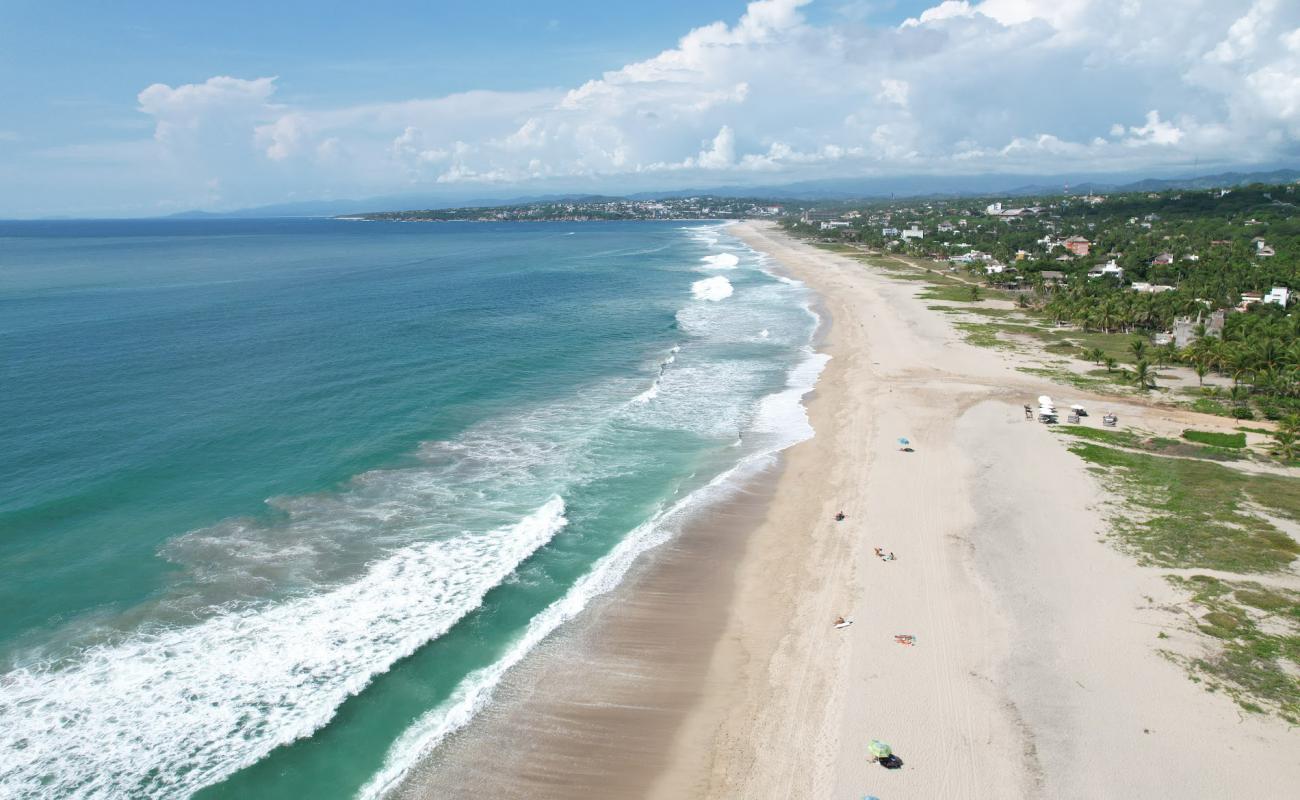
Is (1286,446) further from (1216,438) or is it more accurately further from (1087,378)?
(1087,378)

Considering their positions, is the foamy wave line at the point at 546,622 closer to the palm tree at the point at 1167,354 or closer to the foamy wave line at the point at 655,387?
the foamy wave line at the point at 655,387

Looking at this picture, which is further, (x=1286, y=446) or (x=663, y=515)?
(x=1286, y=446)

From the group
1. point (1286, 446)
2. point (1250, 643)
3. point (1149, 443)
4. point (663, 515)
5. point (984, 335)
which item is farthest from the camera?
point (984, 335)

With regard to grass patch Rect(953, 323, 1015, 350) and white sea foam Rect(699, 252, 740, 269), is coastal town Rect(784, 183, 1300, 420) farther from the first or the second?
white sea foam Rect(699, 252, 740, 269)

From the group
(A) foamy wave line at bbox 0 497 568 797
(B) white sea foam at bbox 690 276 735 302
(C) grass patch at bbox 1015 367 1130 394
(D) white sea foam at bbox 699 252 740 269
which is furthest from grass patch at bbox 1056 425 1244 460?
(D) white sea foam at bbox 699 252 740 269

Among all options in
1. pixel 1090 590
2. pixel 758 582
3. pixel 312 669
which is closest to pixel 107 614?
pixel 312 669

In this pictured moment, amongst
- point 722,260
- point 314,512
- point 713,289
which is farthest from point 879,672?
point 722,260
